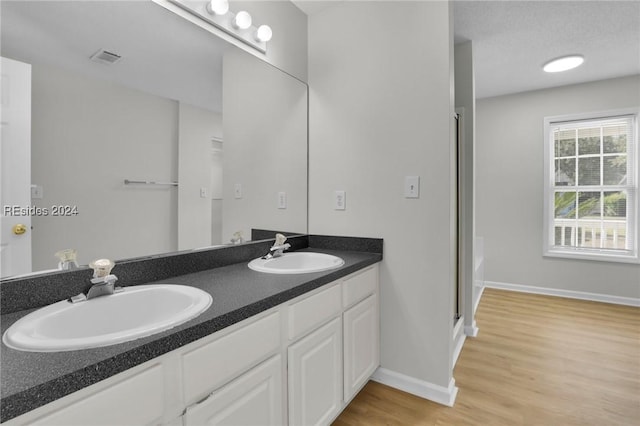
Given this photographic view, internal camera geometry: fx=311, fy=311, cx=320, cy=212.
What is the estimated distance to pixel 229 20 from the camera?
1.68m

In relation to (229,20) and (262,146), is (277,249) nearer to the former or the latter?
(262,146)

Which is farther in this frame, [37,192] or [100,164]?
[100,164]

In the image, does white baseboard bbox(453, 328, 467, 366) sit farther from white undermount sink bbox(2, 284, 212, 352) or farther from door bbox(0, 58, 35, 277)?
door bbox(0, 58, 35, 277)

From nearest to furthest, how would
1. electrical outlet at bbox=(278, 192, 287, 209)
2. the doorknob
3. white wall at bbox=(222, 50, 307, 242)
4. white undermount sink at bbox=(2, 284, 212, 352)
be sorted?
white undermount sink at bbox=(2, 284, 212, 352)
the doorknob
white wall at bbox=(222, 50, 307, 242)
electrical outlet at bbox=(278, 192, 287, 209)

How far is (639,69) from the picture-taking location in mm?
3211

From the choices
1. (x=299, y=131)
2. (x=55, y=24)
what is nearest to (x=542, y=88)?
(x=299, y=131)

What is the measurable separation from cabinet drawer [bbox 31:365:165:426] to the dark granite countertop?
0.04 meters

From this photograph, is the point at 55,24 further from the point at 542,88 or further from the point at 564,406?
the point at 542,88

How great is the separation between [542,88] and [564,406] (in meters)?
3.53

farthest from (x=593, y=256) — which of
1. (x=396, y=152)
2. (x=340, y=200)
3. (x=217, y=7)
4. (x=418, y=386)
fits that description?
(x=217, y=7)

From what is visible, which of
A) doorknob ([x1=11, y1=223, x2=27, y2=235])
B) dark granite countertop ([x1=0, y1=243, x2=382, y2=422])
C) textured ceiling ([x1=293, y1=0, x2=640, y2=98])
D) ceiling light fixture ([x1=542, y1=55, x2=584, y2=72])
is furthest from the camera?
ceiling light fixture ([x1=542, y1=55, x2=584, y2=72])

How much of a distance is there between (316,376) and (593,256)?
12.7 feet

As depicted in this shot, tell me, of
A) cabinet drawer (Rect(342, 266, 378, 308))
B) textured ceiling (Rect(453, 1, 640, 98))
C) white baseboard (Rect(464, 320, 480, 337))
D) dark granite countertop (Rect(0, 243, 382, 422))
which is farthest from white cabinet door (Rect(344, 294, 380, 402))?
textured ceiling (Rect(453, 1, 640, 98))

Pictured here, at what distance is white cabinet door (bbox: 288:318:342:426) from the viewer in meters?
1.25
